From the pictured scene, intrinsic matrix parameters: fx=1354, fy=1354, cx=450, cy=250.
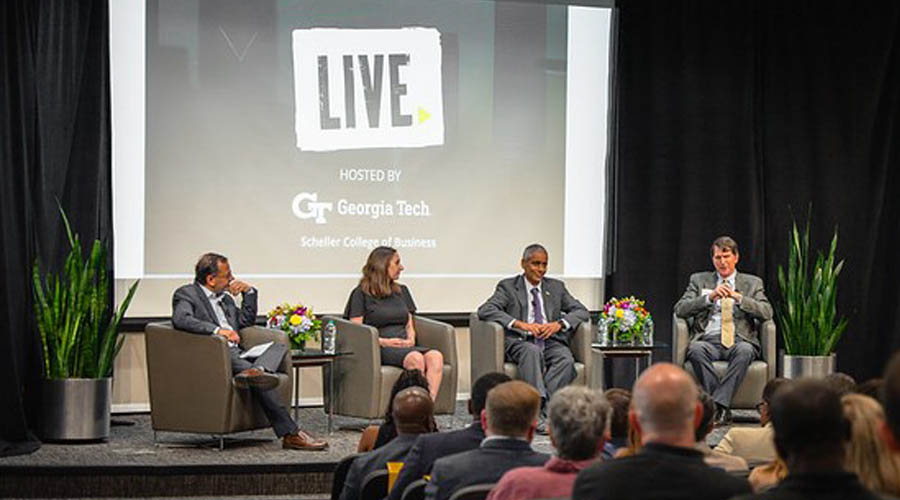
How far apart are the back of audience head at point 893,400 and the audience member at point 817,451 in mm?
299

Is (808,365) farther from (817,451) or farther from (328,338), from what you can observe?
(817,451)

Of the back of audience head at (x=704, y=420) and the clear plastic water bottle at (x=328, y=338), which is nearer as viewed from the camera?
the back of audience head at (x=704, y=420)

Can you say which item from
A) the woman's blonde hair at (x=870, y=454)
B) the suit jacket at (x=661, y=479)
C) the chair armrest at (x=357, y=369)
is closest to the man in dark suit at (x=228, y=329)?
the chair armrest at (x=357, y=369)

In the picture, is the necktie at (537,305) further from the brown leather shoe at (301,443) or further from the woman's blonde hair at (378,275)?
the brown leather shoe at (301,443)

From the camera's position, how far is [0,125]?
6684 millimetres

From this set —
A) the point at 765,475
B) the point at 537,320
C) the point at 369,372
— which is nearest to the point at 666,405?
the point at 765,475

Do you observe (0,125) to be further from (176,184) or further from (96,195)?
(176,184)

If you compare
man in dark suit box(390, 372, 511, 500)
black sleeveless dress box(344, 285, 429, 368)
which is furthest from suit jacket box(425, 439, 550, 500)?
black sleeveless dress box(344, 285, 429, 368)

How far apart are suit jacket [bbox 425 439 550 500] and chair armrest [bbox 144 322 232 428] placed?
328 centimetres

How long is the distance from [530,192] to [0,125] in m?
3.41

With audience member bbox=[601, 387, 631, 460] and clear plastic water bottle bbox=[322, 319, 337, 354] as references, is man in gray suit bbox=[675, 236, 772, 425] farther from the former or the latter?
audience member bbox=[601, 387, 631, 460]

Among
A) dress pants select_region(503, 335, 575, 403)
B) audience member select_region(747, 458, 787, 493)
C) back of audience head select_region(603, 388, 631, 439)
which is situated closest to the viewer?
audience member select_region(747, 458, 787, 493)

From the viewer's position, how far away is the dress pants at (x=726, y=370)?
777cm

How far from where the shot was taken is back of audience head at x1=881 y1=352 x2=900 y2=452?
2127 mm
